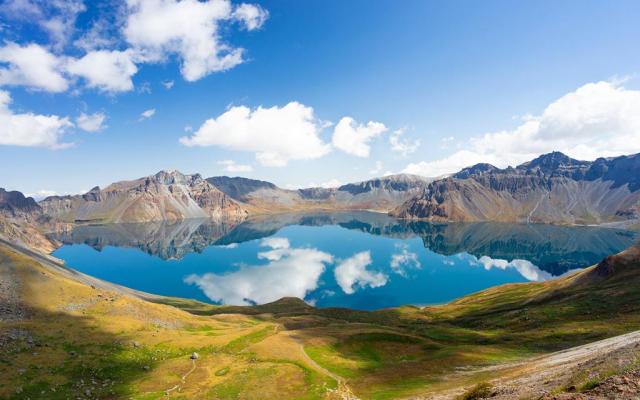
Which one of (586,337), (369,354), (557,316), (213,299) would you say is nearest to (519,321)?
(557,316)

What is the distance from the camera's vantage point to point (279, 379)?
166ft

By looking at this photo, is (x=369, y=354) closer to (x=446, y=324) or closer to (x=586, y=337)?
(x=586, y=337)

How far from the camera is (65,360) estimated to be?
165 feet

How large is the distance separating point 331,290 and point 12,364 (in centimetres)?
15207

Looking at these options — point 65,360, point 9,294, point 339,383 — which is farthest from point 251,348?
point 9,294

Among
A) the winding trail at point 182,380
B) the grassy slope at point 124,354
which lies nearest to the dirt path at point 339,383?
the grassy slope at point 124,354

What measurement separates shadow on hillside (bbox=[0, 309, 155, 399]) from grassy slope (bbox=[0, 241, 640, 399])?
0.14 m

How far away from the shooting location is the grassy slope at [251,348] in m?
46.2

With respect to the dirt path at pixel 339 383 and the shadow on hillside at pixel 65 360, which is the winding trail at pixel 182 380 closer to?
the shadow on hillside at pixel 65 360

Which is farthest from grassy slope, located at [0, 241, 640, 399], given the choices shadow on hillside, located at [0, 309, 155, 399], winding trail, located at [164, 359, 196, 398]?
winding trail, located at [164, 359, 196, 398]

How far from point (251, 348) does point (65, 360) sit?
2770 centimetres

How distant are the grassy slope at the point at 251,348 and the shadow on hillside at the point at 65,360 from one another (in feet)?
0.47

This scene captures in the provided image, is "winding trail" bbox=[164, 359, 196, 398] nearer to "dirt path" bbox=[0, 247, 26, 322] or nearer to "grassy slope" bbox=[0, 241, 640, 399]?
"grassy slope" bbox=[0, 241, 640, 399]

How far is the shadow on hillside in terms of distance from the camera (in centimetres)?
4294
